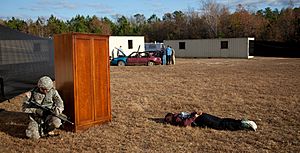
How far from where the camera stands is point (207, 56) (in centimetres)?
3119

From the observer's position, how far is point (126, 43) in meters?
29.3

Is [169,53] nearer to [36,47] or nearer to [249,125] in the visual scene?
[36,47]

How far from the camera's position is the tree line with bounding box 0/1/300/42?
37531 mm

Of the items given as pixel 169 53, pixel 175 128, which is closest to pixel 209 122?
pixel 175 128

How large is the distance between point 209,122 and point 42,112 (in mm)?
2828

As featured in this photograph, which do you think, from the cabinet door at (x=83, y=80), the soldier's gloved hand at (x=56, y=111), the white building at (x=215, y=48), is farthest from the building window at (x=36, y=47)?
the white building at (x=215, y=48)

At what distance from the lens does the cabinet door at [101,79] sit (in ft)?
17.9

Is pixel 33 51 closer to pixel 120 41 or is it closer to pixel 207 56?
pixel 120 41

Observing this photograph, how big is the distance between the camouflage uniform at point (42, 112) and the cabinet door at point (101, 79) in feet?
2.44

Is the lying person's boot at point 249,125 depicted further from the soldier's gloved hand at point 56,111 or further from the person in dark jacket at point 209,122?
the soldier's gloved hand at point 56,111

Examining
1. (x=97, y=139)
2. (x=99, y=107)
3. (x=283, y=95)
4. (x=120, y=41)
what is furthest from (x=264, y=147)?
(x=120, y=41)

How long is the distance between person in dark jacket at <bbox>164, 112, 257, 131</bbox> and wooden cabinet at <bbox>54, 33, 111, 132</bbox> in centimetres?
134

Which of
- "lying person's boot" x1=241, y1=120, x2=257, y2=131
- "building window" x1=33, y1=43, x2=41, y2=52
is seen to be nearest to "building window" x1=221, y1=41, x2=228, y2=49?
"building window" x1=33, y1=43, x2=41, y2=52

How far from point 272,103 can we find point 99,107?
428 centimetres
